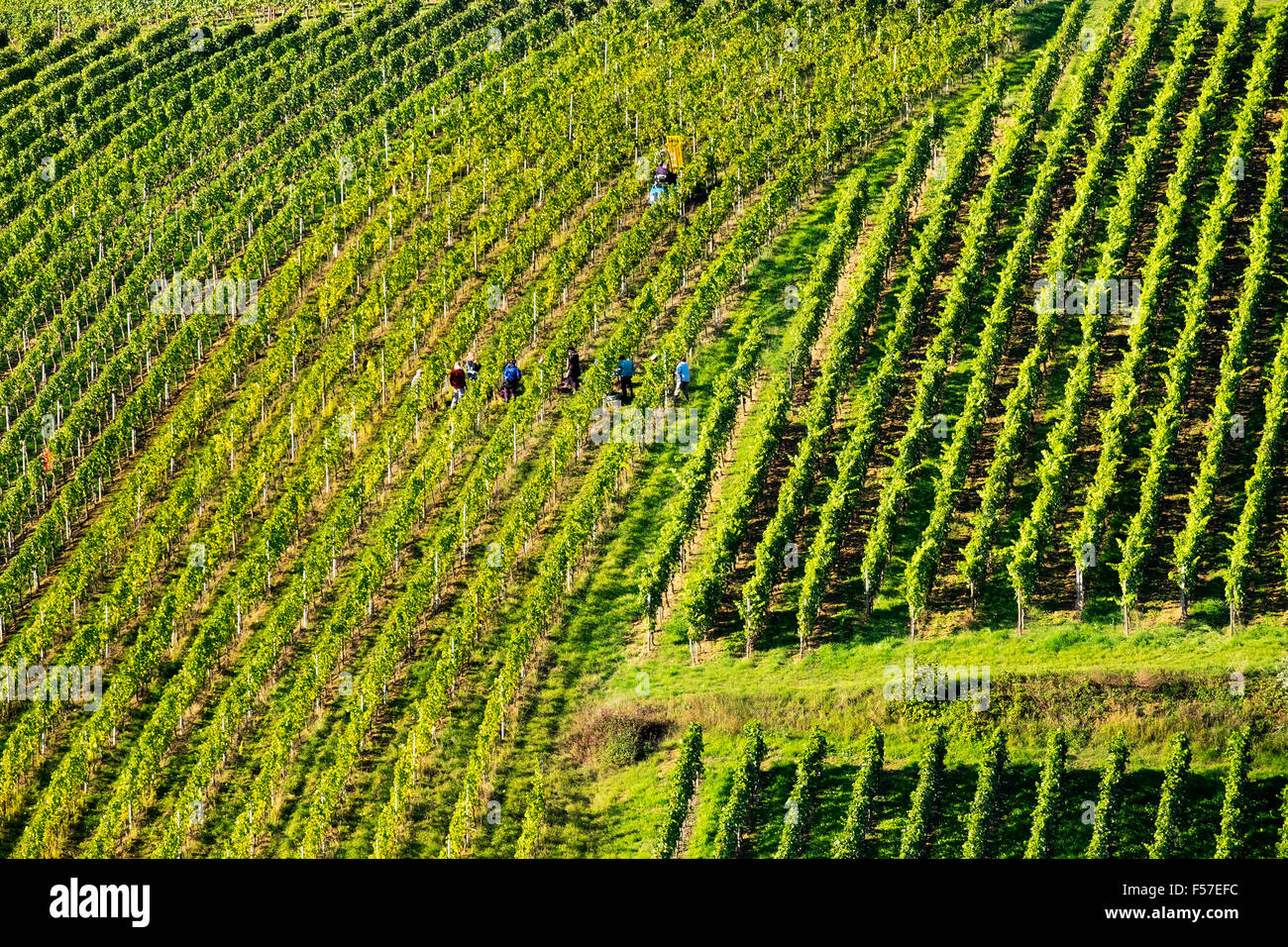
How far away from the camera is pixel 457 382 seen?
194ft

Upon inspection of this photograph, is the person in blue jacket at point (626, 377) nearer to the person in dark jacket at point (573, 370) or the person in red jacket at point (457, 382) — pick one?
the person in dark jacket at point (573, 370)

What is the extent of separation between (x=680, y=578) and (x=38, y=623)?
18478 millimetres

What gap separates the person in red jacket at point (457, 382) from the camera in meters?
59.0

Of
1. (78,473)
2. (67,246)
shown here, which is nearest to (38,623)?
(78,473)

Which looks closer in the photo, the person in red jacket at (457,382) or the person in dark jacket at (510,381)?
the person in dark jacket at (510,381)

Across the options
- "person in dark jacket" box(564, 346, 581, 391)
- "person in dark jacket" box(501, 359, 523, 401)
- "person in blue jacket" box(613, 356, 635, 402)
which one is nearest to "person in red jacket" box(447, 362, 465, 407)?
"person in dark jacket" box(501, 359, 523, 401)

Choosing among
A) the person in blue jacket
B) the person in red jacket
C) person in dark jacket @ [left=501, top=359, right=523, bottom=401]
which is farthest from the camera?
the person in red jacket

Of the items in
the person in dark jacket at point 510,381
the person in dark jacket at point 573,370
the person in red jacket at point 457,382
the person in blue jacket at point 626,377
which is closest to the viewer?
the person in blue jacket at point 626,377

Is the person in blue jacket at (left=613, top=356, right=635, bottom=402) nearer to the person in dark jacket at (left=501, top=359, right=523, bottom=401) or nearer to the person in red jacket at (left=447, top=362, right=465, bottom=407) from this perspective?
the person in dark jacket at (left=501, top=359, right=523, bottom=401)


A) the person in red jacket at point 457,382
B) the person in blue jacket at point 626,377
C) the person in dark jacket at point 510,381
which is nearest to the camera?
the person in blue jacket at point 626,377

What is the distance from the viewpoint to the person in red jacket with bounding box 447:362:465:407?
5900 centimetres

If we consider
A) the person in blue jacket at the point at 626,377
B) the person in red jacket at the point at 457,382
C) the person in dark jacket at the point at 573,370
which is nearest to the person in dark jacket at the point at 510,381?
the person in red jacket at the point at 457,382

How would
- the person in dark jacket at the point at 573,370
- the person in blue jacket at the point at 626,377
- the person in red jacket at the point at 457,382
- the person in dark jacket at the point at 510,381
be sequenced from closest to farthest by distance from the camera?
the person in blue jacket at the point at 626,377
the person in dark jacket at the point at 510,381
the person in red jacket at the point at 457,382
the person in dark jacket at the point at 573,370
